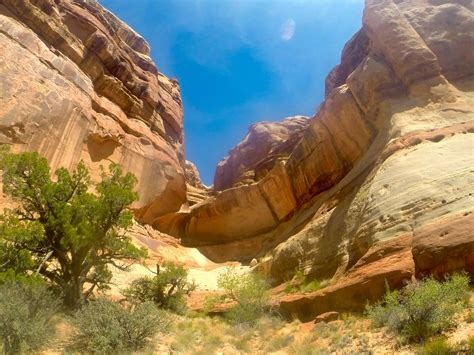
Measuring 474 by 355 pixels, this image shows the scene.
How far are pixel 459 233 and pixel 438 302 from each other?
4.37m

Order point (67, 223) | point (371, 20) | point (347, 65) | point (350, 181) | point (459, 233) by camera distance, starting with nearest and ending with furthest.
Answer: point (459, 233) < point (67, 223) < point (350, 181) < point (371, 20) < point (347, 65)

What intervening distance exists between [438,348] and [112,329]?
27.0ft

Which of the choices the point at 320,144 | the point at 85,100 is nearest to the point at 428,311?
the point at 320,144

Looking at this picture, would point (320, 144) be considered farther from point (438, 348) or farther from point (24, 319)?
point (24, 319)

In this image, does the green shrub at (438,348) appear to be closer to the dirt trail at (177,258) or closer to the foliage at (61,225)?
the foliage at (61,225)

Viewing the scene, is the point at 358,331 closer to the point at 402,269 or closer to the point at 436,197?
the point at 402,269

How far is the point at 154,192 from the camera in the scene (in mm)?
39625

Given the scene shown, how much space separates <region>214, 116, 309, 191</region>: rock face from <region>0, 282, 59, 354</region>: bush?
4206 centimetres

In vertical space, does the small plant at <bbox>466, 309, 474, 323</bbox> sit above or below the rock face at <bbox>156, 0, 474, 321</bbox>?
below

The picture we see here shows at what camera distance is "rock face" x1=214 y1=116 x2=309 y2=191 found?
179ft

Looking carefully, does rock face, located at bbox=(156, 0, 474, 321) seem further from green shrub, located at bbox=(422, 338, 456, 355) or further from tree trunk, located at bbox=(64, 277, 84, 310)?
tree trunk, located at bbox=(64, 277, 84, 310)

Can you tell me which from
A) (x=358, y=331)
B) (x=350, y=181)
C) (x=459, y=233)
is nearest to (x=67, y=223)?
(x=358, y=331)

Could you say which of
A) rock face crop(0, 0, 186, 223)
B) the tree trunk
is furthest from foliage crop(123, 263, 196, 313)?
rock face crop(0, 0, 186, 223)

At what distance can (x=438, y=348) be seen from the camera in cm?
815
